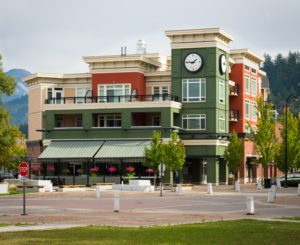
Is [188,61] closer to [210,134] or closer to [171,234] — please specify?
[210,134]

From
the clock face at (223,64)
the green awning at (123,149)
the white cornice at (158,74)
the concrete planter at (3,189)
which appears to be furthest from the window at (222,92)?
the concrete planter at (3,189)

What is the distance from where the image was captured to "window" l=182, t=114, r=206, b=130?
84062mm

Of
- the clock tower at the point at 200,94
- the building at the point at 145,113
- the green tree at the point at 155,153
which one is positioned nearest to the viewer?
the green tree at the point at 155,153

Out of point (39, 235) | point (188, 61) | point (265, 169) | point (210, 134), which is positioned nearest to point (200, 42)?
point (188, 61)

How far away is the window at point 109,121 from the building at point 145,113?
12cm

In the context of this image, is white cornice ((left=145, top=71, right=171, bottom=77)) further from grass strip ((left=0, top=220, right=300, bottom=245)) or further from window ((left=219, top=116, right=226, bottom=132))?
grass strip ((left=0, top=220, right=300, bottom=245))

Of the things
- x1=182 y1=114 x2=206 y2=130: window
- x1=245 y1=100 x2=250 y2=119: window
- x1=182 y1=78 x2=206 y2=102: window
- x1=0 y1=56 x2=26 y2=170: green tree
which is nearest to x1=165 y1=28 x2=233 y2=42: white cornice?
x1=182 y1=78 x2=206 y2=102: window

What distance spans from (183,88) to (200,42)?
18.3ft

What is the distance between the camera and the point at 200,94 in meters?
84.3

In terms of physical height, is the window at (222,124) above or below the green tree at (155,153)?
above

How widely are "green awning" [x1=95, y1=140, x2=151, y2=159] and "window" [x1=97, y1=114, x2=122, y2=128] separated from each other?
12.9ft

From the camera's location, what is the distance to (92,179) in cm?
7800

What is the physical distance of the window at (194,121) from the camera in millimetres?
84062

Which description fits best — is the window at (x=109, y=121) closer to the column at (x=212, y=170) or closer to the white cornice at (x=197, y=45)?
the white cornice at (x=197, y=45)
